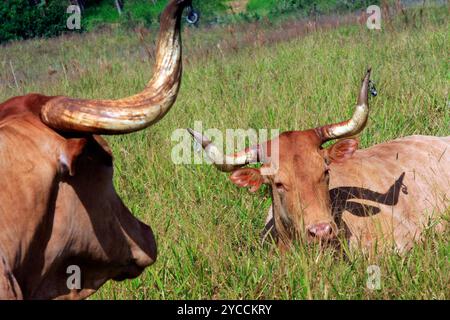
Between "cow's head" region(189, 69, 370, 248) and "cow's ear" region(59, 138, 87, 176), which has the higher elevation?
"cow's ear" region(59, 138, 87, 176)

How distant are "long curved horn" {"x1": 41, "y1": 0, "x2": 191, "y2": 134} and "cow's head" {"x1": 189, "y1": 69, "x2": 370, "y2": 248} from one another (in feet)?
7.41

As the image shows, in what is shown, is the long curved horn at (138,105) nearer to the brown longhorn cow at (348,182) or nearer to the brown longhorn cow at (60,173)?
the brown longhorn cow at (60,173)

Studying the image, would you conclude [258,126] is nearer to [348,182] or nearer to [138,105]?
[348,182]

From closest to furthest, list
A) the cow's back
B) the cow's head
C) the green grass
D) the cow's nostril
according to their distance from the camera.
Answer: the green grass < the cow's nostril < the cow's head < the cow's back

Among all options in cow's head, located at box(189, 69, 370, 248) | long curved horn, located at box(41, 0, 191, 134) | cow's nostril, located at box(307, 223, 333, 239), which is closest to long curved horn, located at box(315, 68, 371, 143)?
cow's head, located at box(189, 69, 370, 248)

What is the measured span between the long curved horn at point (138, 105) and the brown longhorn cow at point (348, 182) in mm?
2215

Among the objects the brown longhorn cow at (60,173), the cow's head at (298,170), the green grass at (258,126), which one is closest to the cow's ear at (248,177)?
the cow's head at (298,170)

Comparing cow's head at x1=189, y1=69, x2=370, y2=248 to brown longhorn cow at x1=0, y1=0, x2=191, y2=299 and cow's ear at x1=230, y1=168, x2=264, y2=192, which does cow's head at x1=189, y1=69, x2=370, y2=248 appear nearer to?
cow's ear at x1=230, y1=168, x2=264, y2=192

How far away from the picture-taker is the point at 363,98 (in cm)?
499

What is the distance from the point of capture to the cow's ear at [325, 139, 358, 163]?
5.04 meters

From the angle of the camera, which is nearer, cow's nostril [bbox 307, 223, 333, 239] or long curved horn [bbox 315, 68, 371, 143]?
cow's nostril [bbox 307, 223, 333, 239]
